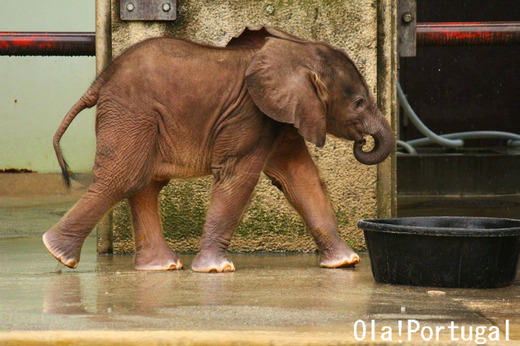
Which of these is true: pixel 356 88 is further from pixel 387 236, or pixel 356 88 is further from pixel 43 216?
pixel 43 216

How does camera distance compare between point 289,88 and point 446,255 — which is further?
point 289,88

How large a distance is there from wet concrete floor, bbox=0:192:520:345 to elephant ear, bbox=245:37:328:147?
2.50 ft

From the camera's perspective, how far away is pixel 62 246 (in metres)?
5.68

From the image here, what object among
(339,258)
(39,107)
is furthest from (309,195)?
(39,107)

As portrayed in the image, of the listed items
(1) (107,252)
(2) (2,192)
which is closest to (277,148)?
(1) (107,252)

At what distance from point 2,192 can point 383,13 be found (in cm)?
522

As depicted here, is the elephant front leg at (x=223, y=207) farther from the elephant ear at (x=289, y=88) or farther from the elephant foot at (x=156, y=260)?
the elephant ear at (x=289, y=88)

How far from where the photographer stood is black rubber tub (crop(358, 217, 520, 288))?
17.1ft

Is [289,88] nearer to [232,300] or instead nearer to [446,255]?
[446,255]

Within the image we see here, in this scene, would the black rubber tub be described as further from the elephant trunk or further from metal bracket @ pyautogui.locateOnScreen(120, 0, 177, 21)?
metal bracket @ pyautogui.locateOnScreen(120, 0, 177, 21)

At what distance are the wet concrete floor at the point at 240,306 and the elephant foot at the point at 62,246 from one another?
74mm

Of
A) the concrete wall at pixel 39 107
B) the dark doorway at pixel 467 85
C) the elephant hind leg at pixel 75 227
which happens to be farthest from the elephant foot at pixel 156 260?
the dark doorway at pixel 467 85

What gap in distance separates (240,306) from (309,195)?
1.51 metres

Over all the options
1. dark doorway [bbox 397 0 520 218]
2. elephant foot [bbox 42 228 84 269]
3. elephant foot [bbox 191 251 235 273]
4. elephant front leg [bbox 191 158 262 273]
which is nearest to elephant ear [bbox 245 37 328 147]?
elephant front leg [bbox 191 158 262 273]
